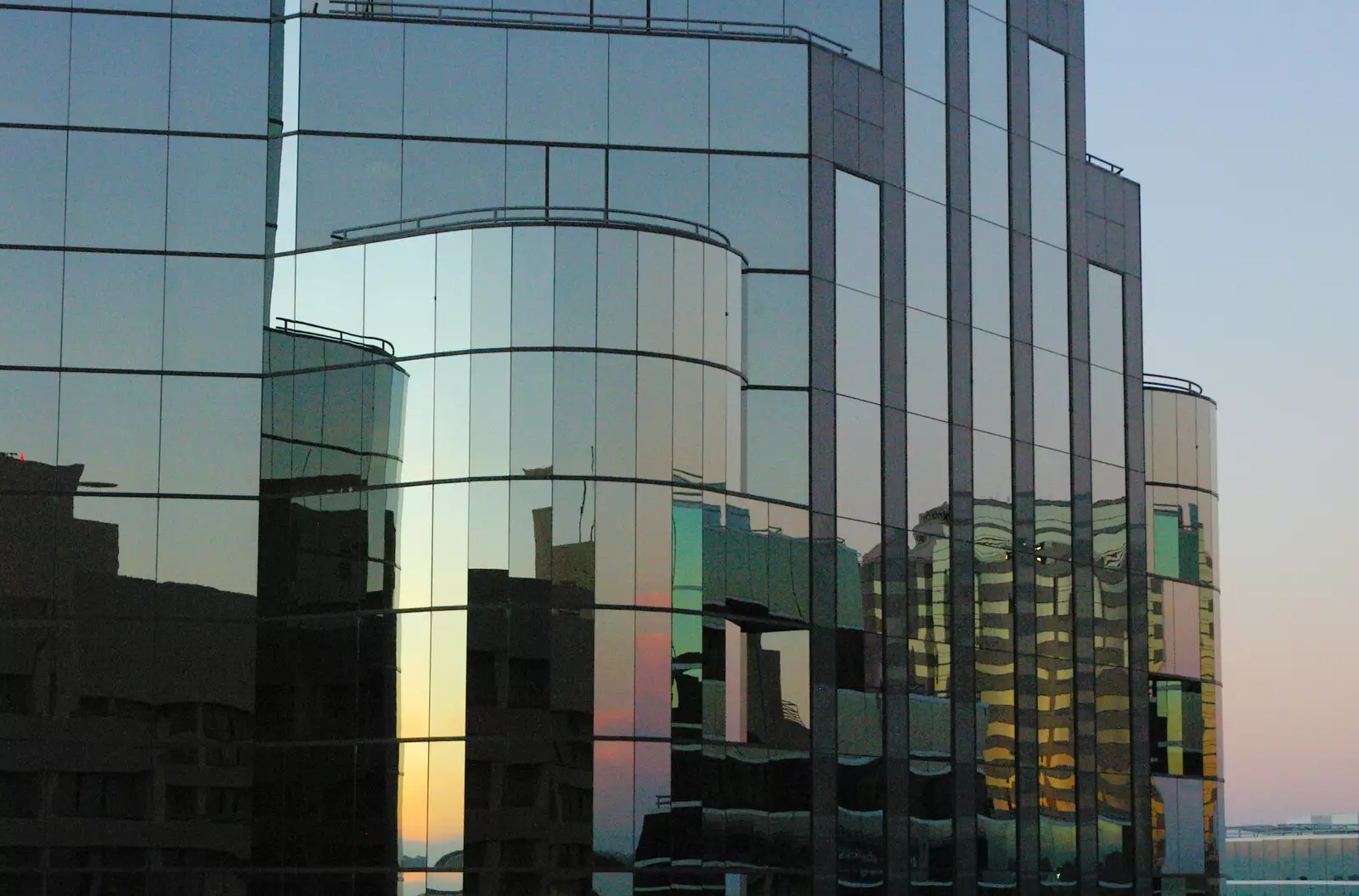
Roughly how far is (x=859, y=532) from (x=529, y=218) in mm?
10357

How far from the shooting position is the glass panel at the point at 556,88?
44438 millimetres

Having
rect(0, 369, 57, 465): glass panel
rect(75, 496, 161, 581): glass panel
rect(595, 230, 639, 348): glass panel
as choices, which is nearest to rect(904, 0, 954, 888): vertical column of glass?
rect(595, 230, 639, 348): glass panel

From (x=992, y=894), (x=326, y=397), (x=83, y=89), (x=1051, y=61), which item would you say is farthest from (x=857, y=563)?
(x=83, y=89)

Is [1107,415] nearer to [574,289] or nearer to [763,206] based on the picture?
[763,206]

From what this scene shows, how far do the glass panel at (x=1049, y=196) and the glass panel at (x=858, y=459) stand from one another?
854 cm

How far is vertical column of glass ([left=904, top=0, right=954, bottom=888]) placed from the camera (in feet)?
152

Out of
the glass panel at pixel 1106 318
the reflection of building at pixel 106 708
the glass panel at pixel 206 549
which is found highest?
the glass panel at pixel 1106 318

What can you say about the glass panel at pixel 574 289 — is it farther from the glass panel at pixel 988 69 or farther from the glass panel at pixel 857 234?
the glass panel at pixel 988 69

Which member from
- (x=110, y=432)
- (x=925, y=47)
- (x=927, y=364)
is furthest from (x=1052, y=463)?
(x=110, y=432)

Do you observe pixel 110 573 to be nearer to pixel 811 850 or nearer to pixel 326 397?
pixel 326 397

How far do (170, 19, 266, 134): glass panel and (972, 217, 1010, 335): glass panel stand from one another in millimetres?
17069

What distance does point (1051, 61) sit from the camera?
53.5 m

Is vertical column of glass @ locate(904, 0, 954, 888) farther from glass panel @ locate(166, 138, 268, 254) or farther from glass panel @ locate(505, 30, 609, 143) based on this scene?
glass panel @ locate(166, 138, 268, 254)

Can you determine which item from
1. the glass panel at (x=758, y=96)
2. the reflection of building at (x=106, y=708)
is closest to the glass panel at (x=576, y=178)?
the glass panel at (x=758, y=96)
